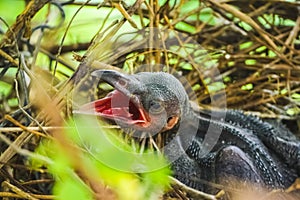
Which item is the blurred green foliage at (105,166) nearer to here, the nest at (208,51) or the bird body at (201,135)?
the bird body at (201,135)

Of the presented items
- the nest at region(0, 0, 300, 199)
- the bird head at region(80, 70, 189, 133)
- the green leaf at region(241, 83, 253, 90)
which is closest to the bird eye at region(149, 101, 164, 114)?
the bird head at region(80, 70, 189, 133)

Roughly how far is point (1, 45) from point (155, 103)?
11.8 inches

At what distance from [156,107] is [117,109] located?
0.07m

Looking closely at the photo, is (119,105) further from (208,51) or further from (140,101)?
(208,51)

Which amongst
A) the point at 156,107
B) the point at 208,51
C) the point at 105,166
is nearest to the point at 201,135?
the point at 156,107

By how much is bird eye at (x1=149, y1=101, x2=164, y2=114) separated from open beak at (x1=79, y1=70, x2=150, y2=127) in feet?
0.04

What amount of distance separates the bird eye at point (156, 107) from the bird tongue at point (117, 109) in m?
0.02

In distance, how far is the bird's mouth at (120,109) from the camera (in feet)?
2.95

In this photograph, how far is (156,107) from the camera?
0.94 meters

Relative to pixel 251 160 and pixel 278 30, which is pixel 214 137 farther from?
pixel 278 30

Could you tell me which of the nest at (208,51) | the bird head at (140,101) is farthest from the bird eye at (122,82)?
the nest at (208,51)

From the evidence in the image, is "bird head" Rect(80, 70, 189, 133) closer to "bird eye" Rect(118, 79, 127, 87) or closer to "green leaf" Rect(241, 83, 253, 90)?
"bird eye" Rect(118, 79, 127, 87)

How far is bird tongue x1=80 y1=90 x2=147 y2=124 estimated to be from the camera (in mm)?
900

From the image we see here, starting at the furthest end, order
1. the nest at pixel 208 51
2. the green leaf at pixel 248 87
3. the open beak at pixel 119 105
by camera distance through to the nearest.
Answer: the green leaf at pixel 248 87, the nest at pixel 208 51, the open beak at pixel 119 105
